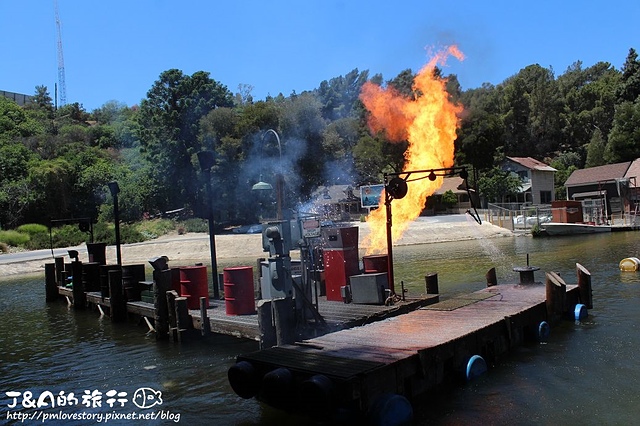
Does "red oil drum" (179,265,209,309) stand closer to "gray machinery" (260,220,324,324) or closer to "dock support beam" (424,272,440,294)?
"gray machinery" (260,220,324,324)

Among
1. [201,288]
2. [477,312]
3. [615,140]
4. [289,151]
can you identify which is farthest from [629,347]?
[615,140]

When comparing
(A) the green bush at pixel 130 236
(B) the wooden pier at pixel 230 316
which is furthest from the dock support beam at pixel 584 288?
(A) the green bush at pixel 130 236

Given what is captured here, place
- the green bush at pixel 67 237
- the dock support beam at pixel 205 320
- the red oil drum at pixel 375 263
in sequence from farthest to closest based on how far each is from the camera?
the green bush at pixel 67 237
the red oil drum at pixel 375 263
the dock support beam at pixel 205 320

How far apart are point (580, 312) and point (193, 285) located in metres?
10.3

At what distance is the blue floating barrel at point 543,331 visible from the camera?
1255 centimetres

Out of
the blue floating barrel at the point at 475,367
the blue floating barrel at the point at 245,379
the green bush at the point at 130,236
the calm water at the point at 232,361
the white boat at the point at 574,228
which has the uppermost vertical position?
the green bush at the point at 130,236

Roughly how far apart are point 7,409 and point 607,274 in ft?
68.3

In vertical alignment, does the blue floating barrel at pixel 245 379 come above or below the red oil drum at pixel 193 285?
below

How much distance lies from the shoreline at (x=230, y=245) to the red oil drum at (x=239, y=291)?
2583 cm

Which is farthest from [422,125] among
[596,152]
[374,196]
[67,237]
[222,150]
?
[596,152]

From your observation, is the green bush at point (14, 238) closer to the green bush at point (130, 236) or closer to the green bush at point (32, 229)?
the green bush at point (32, 229)

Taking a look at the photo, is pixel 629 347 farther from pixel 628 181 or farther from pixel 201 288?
pixel 628 181

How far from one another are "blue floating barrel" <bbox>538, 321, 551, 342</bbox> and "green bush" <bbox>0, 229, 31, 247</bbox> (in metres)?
46.9

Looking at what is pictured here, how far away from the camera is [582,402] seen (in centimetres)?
897
